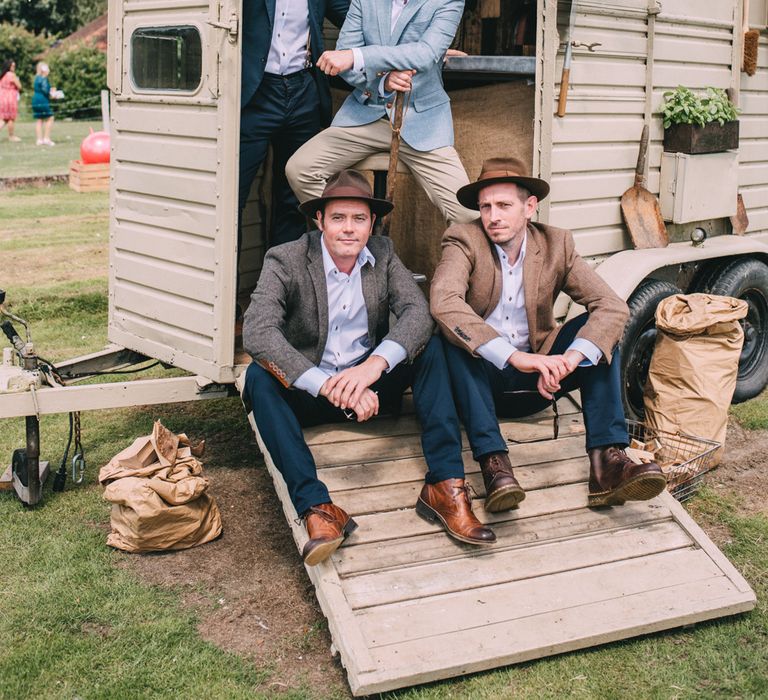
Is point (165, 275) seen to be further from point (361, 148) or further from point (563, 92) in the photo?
point (563, 92)

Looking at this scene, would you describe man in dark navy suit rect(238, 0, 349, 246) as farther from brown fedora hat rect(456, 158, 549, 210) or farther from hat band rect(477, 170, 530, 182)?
hat band rect(477, 170, 530, 182)

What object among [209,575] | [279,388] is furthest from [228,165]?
[209,575]

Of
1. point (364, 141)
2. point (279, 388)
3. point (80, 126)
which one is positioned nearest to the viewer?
point (279, 388)

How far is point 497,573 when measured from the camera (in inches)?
163

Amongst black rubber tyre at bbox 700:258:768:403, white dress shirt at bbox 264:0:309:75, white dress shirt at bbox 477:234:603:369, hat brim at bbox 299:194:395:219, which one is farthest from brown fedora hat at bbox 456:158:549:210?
black rubber tyre at bbox 700:258:768:403

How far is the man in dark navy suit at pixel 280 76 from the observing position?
5309 mm

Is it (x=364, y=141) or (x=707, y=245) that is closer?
(x=364, y=141)

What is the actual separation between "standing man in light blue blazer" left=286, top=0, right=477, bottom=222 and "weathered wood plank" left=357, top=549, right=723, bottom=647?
220cm

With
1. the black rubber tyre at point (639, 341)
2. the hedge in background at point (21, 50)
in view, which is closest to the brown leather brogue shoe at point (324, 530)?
the black rubber tyre at point (639, 341)

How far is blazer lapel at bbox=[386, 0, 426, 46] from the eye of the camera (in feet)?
17.3

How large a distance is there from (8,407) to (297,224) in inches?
78.6

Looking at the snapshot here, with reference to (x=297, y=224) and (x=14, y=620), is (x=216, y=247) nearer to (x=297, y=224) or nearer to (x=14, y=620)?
(x=297, y=224)

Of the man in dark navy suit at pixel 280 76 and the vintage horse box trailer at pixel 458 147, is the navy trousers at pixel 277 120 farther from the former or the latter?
the vintage horse box trailer at pixel 458 147

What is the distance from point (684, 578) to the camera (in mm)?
4266
